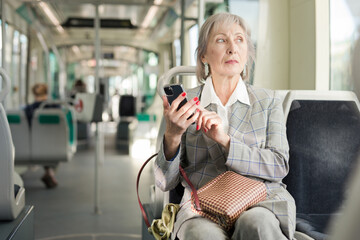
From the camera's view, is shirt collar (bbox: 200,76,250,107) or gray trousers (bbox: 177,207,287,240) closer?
gray trousers (bbox: 177,207,287,240)

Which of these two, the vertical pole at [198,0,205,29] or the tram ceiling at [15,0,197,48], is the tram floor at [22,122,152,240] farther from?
the tram ceiling at [15,0,197,48]

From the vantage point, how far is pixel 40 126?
5.22 m

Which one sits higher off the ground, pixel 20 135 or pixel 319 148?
pixel 319 148

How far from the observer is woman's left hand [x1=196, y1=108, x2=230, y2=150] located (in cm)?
147

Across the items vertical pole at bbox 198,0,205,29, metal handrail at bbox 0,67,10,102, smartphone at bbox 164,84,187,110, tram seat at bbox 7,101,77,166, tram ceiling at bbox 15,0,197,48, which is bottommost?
tram seat at bbox 7,101,77,166

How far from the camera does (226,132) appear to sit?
168 centimetres

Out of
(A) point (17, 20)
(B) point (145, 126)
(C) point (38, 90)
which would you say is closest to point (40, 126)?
(C) point (38, 90)

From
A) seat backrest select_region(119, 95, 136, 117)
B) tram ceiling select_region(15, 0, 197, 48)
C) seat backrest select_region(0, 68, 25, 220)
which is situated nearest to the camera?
seat backrest select_region(0, 68, 25, 220)

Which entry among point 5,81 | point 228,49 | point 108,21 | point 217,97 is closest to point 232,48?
point 228,49

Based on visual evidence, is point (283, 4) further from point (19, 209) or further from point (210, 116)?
point (19, 209)

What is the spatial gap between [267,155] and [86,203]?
3561 mm

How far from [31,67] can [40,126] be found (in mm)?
5165

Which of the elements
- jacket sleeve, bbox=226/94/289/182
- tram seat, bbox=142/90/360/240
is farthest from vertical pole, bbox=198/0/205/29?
jacket sleeve, bbox=226/94/289/182

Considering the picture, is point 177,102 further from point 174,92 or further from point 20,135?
point 20,135
